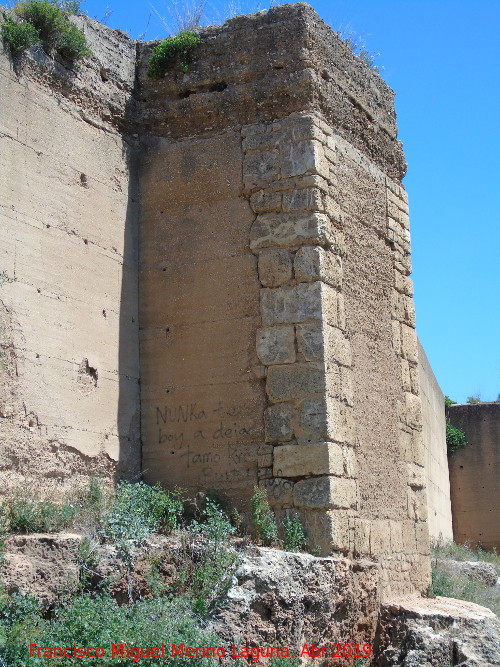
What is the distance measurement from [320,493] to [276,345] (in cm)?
120

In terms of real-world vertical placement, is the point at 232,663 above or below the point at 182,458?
below

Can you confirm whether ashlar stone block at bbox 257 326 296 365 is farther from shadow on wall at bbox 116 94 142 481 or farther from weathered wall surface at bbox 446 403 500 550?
Result: weathered wall surface at bbox 446 403 500 550

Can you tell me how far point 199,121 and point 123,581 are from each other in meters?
4.10

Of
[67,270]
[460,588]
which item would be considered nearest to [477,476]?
[460,588]

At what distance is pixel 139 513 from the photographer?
662 cm

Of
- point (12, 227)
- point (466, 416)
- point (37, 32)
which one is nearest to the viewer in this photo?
point (12, 227)

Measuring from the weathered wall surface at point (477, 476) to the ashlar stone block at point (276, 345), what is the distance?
469 inches

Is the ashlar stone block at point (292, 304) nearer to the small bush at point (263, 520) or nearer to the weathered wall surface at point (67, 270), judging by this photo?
the weathered wall surface at point (67, 270)

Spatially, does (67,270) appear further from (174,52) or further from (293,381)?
(174,52)

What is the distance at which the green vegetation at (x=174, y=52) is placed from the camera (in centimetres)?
812

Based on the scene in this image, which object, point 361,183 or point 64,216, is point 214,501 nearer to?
point 64,216

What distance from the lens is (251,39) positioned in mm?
7977

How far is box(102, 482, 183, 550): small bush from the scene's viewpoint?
6.11 metres

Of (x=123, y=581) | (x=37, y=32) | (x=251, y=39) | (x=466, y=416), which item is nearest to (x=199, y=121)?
(x=251, y=39)
